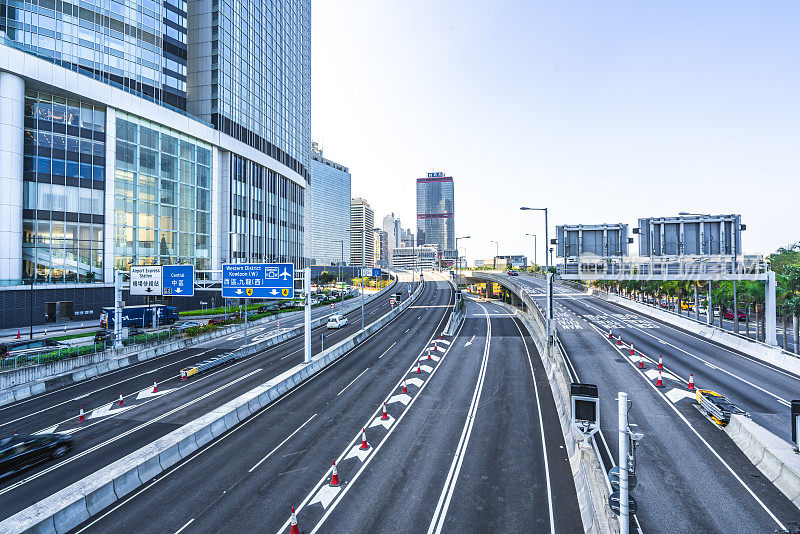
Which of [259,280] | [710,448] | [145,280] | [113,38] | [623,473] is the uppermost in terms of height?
[113,38]

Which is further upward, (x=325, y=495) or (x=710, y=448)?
(x=710, y=448)

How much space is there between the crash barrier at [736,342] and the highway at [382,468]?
1715cm

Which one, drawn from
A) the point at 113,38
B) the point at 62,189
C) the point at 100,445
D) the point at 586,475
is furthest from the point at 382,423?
the point at 113,38

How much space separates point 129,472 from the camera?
46.1ft

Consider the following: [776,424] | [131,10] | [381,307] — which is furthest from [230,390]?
[131,10]

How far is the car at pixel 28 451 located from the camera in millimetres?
15023

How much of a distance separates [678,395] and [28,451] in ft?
106

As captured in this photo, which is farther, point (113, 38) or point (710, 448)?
point (113, 38)

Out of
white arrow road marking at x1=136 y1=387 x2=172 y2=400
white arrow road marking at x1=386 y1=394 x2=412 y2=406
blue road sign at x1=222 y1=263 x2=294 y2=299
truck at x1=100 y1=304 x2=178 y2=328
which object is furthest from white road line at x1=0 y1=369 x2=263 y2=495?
truck at x1=100 y1=304 x2=178 y2=328

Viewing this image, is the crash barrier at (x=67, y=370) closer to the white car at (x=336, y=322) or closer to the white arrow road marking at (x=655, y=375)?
the white car at (x=336, y=322)

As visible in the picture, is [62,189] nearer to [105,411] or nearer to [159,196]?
[159,196]

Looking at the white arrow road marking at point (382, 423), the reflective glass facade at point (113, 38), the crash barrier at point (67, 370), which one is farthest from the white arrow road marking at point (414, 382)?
the reflective glass facade at point (113, 38)

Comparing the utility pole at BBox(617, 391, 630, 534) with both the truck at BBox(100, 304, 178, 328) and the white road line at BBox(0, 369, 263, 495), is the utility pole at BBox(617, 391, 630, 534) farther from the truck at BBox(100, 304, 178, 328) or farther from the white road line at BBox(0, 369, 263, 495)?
the truck at BBox(100, 304, 178, 328)

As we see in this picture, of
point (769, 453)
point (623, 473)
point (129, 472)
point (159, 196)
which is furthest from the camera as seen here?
point (159, 196)
